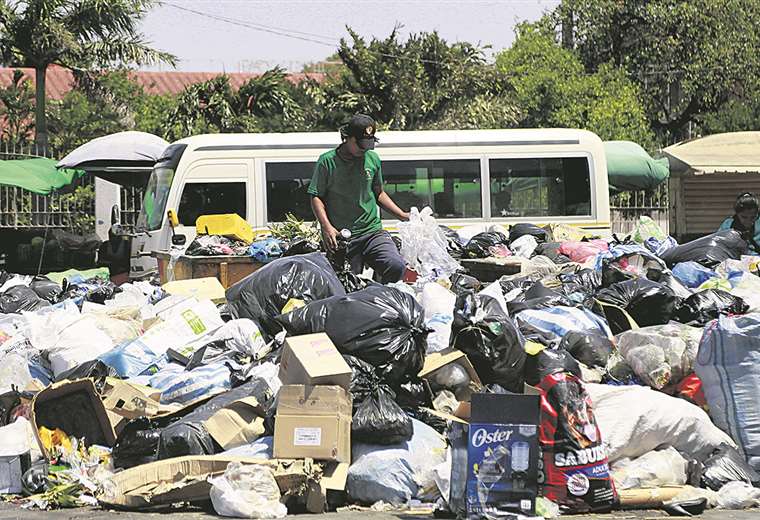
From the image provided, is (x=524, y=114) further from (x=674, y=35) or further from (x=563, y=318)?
(x=563, y=318)

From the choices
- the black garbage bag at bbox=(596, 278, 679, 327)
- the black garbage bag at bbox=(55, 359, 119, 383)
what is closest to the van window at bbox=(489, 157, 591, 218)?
the black garbage bag at bbox=(596, 278, 679, 327)

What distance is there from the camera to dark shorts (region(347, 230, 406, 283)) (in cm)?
742

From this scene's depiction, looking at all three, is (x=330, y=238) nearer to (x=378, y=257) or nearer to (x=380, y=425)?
(x=378, y=257)

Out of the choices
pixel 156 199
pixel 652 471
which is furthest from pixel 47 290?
pixel 652 471

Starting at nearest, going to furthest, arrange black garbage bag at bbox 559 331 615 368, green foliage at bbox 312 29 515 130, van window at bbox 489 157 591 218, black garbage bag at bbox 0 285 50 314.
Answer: black garbage bag at bbox 559 331 615 368, black garbage bag at bbox 0 285 50 314, van window at bbox 489 157 591 218, green foliage at bbox 312 29 515 130

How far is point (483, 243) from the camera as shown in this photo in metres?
10.4

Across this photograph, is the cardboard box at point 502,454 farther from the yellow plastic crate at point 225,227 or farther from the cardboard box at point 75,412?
the yellow plastic crate at point 225,227

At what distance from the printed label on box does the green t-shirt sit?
110 inches

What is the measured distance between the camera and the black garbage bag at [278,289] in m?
6.72

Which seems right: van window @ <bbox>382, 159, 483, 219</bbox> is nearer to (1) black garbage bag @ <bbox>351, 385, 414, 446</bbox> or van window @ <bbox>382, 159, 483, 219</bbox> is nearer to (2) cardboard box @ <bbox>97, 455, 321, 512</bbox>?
(1) black garbage bag @ <bbox>351, 385, 414, 446</bbox>

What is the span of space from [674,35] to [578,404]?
84.5ft

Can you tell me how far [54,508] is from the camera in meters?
4.93

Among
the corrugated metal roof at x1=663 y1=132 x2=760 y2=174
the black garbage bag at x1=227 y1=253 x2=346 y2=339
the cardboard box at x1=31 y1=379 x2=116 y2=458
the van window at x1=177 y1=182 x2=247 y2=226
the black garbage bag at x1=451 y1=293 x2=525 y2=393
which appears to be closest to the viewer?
the cardboard box at x1=31 y1=379 x2=116 y2=458

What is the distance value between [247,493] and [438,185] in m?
8.30
